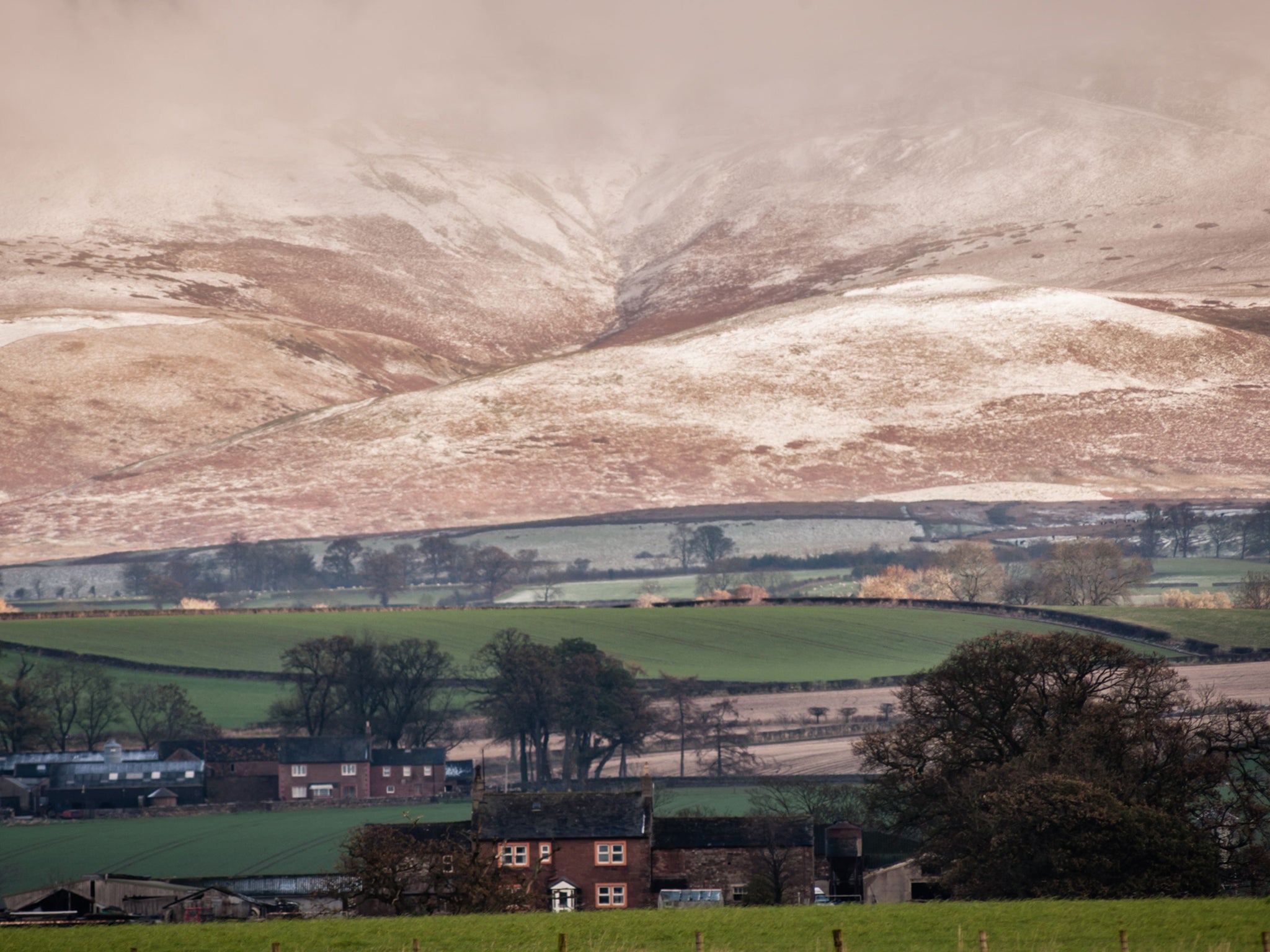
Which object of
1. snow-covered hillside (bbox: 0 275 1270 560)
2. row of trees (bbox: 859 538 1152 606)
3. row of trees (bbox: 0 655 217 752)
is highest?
snow-covered hillside (bbox: 0 275 1270 560)

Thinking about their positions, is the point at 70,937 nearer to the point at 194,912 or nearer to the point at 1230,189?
the point at 194,912

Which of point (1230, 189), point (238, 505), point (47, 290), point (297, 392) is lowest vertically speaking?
point (238, 505)

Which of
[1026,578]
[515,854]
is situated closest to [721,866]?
[515,854]

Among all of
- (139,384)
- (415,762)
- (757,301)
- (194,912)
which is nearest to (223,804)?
(415,762)

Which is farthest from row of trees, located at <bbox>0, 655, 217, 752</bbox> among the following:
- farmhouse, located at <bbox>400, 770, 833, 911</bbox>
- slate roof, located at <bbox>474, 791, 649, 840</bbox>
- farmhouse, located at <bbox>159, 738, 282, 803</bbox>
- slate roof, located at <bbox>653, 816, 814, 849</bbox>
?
slate roof, located at <bbox>653, 816, 814, 849</bbox>

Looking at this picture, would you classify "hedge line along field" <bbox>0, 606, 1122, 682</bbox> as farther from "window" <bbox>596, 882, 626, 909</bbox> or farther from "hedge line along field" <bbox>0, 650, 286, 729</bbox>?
"window" <bbox>596, 882, 626, 909</bbox>

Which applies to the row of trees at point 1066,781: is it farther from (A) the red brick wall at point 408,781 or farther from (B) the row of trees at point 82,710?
(B) the row of trees at point 82,710

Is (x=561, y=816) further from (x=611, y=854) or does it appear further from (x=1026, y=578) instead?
(x=1026, y=578)
